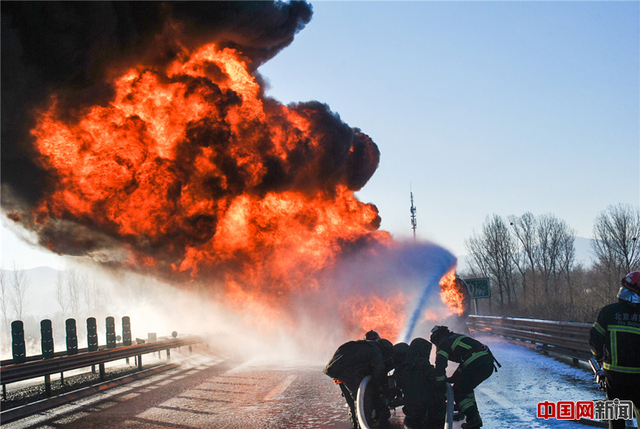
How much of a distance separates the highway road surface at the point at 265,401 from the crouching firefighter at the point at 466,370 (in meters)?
0.83

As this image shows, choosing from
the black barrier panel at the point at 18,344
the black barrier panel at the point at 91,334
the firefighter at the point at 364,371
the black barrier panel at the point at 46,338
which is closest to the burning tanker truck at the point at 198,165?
the black barrier panel at the point at 91,334

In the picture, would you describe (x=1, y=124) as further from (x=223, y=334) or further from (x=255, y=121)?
(x=223, y=334)

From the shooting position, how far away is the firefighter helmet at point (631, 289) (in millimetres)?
5383

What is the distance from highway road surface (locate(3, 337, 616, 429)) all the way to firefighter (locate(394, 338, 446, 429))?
1.07 m

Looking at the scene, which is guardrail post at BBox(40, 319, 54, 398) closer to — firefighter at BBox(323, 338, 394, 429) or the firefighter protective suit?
firefighter at BBox(323, 338, 394, 429)

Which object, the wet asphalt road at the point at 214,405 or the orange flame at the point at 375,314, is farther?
the orange flame at the point at 375,314

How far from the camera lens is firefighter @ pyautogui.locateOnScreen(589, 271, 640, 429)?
5301 mm

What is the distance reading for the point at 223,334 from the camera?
22797 millimetres

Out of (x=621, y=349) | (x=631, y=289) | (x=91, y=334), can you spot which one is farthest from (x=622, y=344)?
(x=91, y=334)

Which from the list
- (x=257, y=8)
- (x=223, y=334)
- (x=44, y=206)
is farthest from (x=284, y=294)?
(x=257, y=8)

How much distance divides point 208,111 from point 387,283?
27.6ft

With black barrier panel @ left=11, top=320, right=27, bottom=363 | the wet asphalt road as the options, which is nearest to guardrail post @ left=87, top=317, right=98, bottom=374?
black barrier panel @ left=11, top=320, right=27, bottom=363

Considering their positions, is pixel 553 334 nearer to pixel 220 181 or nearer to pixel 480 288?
pixel 220 181

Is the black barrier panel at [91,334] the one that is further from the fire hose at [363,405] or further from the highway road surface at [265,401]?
the fire hose at [363,405]
